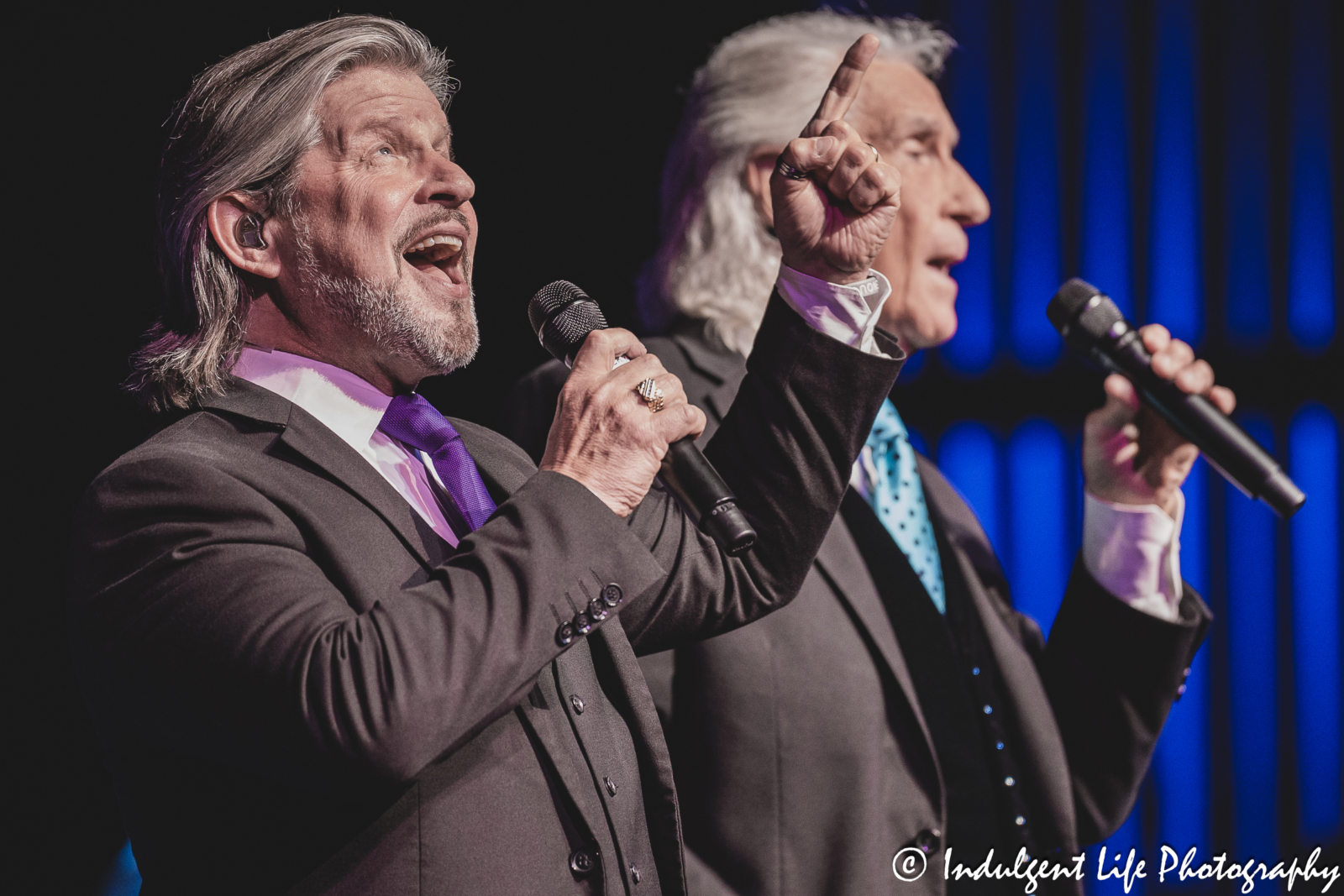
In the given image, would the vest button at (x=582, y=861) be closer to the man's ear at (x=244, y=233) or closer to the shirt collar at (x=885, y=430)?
the man's ear at (x=244, y=233)

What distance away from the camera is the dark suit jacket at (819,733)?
5.62 ft

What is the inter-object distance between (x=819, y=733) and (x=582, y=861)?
0.66 m

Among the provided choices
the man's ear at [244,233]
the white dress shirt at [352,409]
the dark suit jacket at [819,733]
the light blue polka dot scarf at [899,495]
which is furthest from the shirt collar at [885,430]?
the man's ear at [244,233]

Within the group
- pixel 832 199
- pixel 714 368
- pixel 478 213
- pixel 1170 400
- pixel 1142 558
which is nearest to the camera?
pixel 832 199

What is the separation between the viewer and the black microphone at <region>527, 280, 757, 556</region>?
114cm

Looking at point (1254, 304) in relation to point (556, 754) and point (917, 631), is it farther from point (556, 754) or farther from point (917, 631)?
point (556, 754)

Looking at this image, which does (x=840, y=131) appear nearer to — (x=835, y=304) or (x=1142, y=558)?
(x=835, y=304)

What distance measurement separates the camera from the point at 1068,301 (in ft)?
5.86

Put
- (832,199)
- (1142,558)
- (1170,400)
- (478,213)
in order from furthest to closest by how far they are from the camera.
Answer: (478,213), (1142,558), (1170,400), (832,199)

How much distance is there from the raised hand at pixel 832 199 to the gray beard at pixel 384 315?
16.6 inches

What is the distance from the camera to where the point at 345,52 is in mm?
1470


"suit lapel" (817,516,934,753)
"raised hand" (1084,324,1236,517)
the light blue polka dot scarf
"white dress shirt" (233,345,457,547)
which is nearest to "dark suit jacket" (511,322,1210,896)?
"suit lapel" (817,516,934,753)

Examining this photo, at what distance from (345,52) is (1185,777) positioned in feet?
8.65

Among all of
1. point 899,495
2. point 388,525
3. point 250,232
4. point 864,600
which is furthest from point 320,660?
point 899,495
